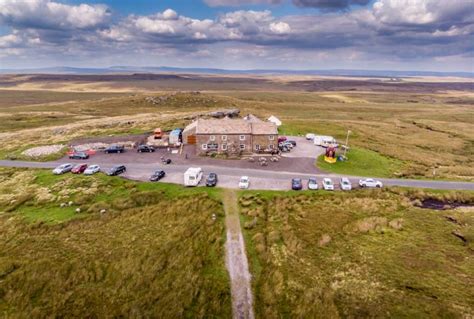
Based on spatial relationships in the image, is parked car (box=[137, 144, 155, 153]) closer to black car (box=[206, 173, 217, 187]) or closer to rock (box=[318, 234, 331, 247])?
black car (box=[206, 173, 217, 187])

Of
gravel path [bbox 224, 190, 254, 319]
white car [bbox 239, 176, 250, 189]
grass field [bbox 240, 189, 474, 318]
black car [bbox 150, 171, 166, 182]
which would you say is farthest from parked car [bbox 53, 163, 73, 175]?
grass field [bbox 240, 189, 474, 318]

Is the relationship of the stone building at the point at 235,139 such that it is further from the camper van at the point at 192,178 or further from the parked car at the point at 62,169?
the parked car at the point at 62,169

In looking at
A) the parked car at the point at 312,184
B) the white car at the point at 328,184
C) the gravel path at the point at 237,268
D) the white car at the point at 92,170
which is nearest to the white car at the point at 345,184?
the white car at the point at 328,184

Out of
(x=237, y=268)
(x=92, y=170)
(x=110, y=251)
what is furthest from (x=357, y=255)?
(x=92, y=170)

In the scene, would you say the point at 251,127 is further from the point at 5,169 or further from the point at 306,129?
the point at 5,169

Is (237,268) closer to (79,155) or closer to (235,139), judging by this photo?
(235,139)

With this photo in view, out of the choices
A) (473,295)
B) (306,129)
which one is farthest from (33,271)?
(306,129)
